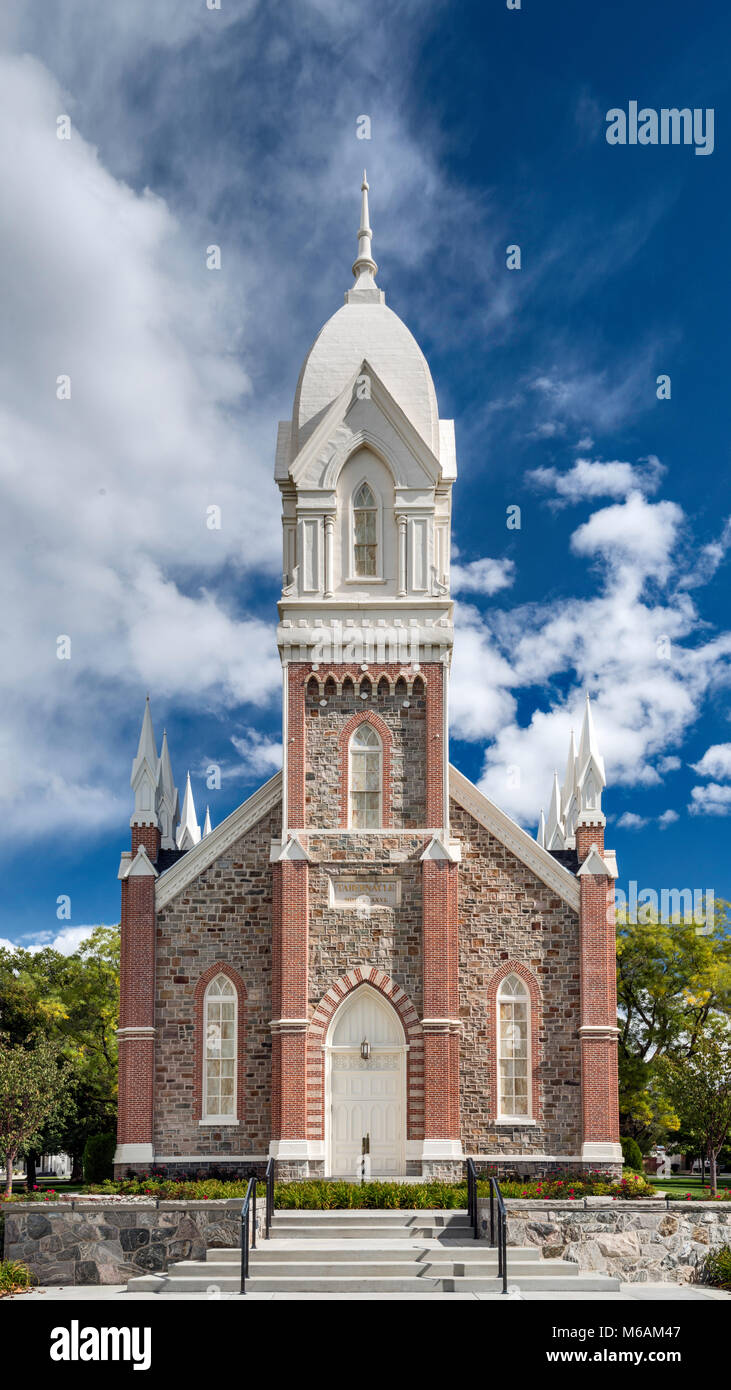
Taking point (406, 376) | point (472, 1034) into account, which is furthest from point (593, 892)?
point (406, 376)

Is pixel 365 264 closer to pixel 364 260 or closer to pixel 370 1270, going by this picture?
pixel 364 260

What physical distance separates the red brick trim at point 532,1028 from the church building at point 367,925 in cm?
4

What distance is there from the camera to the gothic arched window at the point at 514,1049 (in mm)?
29672

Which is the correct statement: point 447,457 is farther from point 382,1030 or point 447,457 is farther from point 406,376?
point 382,1030

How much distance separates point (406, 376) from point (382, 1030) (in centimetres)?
1456

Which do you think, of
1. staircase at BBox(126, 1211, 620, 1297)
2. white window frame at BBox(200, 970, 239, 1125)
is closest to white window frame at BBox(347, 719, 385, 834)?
white window frame at BBox(200, 970, 239, 1125)

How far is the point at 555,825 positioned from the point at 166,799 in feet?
50.4

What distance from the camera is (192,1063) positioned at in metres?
29.8

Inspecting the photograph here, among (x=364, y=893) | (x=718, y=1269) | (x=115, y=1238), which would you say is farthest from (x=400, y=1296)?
(x=364, y=893)

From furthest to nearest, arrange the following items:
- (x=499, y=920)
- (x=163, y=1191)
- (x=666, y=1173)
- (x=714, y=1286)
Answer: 1. (x=666, y=1173)
2. (x=499, y=920)
3. (x=163, y=1191)
4. (x=714, y=1286)

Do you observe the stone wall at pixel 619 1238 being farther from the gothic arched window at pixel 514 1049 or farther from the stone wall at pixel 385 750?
the stone wall at pixel 385 750

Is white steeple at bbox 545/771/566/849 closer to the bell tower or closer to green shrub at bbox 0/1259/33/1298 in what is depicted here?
the bell tower

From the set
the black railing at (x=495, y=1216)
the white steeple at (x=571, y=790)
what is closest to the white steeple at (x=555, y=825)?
the white steeple at (x=571, y=790)

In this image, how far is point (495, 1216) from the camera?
68.0ft
